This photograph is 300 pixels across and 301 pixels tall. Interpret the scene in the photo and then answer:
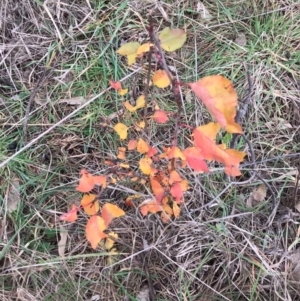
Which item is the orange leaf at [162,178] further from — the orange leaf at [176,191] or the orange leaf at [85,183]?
the orange leaf at [85,183]

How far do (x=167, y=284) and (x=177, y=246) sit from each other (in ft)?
0.47

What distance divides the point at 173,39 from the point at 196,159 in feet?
1.22

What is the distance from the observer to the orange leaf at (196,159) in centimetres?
139

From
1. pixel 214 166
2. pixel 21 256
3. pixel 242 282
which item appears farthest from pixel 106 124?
pixel 242 282

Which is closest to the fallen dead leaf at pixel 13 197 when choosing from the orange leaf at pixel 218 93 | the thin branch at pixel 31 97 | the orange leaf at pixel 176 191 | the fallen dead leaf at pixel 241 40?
Answer: the thin branch at pixel 31 97

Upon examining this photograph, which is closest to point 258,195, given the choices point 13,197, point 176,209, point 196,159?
point 176,209

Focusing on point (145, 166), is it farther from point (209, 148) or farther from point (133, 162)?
point (209, 148)

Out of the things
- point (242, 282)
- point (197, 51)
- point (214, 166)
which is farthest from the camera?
point (197, 51)

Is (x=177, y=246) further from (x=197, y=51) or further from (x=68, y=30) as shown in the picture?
(x=68, y=30)

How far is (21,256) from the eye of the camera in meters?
1.74

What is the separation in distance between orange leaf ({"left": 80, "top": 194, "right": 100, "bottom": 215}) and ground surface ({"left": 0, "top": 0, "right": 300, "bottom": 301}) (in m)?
0.15

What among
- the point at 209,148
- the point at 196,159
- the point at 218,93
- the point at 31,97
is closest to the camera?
the point at 218,93

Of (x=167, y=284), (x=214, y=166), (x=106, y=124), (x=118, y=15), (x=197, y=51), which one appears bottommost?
(x=167, y=284)

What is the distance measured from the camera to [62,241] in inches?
68.7
